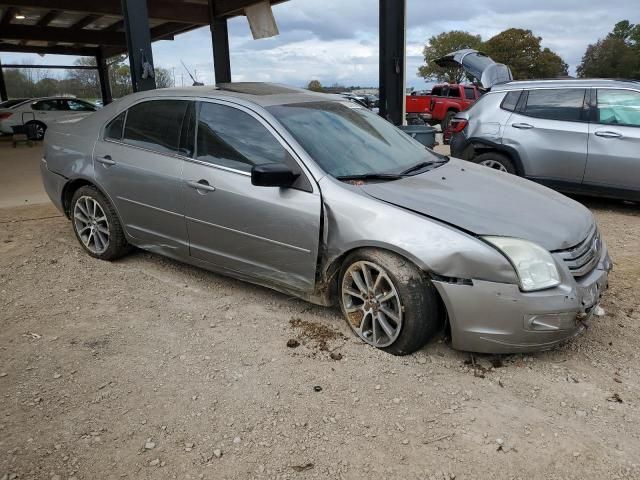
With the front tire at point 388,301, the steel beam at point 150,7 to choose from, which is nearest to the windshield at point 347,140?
the front tire at point 388,301

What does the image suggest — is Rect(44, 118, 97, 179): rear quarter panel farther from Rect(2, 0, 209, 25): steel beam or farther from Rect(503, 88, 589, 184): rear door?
Rect(2, 0, 209, 25): steel beam

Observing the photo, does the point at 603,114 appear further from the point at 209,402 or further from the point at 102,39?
the point at 102,39

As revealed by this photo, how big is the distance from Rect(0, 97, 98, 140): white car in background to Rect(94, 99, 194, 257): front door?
1360 centimetres

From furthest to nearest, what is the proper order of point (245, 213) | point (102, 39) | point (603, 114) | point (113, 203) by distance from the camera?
point (102, 39)
point (603, 114)
point (113, 203)
point (245, 213)

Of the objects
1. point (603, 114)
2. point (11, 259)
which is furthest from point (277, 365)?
point (603, 114)

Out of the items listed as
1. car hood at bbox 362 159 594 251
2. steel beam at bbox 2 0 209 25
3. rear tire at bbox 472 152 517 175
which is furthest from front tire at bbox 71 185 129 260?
steel beam at bbox 2 0 209 25

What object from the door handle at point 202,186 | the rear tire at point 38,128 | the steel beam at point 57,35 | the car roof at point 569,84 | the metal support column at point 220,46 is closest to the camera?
the door handle at point 202,186

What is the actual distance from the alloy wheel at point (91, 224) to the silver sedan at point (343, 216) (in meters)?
0.02

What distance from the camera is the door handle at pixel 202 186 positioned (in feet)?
11.6

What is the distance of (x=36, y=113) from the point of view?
16.6 meters

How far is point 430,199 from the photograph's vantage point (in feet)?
9.96

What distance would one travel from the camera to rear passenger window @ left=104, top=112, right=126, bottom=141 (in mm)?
4281

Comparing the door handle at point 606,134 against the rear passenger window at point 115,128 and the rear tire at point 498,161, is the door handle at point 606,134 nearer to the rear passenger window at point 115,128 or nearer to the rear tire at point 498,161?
the rear tire at point 498,161

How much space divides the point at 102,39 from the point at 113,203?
16831mm
